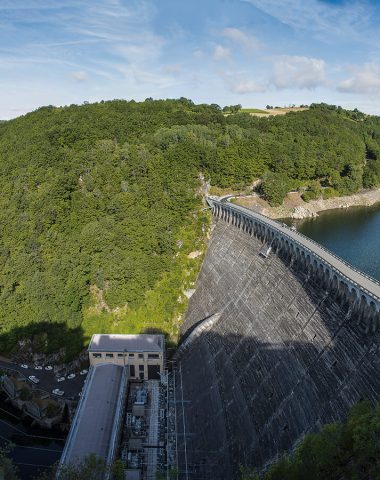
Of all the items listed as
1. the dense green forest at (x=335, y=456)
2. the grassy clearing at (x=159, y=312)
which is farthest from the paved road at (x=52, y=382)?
the dense green forest at (x=335, y=456)

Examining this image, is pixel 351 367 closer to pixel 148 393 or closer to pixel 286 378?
pixel 286 378

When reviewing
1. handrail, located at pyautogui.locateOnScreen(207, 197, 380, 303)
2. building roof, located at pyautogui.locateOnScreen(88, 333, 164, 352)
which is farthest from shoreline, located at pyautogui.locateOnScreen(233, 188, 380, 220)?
building roof, located at pyautogui.locateOnScreen(88, 333, 164, 352)

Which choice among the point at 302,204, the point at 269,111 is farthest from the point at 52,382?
the point at 269,111

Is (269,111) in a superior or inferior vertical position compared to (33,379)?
superior

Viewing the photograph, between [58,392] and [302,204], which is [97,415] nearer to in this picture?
[58,392]

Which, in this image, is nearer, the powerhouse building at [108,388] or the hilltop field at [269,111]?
the powerhouse building at [108,388]

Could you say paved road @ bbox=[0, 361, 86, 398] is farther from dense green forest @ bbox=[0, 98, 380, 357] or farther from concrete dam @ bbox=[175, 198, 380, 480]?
concrete dam @ bbox=[175, 198, 380, 480]

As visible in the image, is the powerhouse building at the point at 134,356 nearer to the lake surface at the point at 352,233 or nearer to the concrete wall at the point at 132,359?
the concrete wall at the point at 132,359
